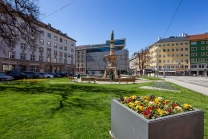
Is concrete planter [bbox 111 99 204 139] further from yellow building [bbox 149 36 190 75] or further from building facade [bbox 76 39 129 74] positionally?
building facade [bbox 76 39 129 74]

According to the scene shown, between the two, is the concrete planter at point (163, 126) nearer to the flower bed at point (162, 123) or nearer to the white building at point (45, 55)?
the flower bed at point (162, 123)

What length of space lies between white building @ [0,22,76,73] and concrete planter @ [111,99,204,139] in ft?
120

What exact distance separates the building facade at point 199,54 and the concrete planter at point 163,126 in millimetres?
72169

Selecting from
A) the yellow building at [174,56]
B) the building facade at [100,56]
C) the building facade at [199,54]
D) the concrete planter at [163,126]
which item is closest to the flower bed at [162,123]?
the concrete planter at [163,126]

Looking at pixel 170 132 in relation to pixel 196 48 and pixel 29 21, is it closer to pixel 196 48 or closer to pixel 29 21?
pixel 29 21

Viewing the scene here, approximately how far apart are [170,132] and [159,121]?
1.03 ft

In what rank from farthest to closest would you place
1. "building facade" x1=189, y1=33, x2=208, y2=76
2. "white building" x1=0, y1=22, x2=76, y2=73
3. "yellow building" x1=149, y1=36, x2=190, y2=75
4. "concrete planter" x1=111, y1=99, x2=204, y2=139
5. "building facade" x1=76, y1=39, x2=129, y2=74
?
"building facade" x1=76, y1=39, x2=129, y2=74
"yellow building" x1=149, y1=36, x2=190, y2=75
"building facade" x1=189, y1=33, x2=208, y2=76
"white building" x1=0, y1=22, x2=76, y2=73
"concrete planter" x1=111, y1=99, x2=204, y2=139

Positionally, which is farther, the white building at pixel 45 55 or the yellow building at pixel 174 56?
the yellow building at pixel 174 56

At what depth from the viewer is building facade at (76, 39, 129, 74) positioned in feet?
236

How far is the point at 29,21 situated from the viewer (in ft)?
43.5

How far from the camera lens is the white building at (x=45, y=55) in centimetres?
3731

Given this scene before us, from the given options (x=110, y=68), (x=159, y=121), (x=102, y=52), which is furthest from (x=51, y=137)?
(x=102, y=52)

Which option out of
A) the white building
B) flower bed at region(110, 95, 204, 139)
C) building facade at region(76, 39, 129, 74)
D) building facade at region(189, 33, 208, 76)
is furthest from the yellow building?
flower bed at region(110, 95, 204, 139)

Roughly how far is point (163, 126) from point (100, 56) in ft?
246
